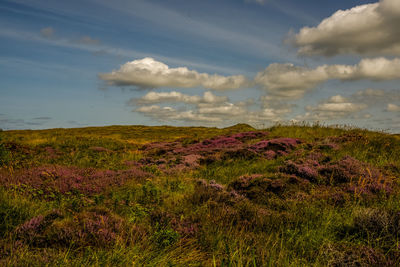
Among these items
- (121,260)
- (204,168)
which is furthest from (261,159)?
(121,260)

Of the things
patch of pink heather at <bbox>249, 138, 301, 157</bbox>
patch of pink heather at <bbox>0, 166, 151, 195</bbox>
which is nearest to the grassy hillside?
patch of pink heather at <bbox>0, 166, 151, 195</bbox>

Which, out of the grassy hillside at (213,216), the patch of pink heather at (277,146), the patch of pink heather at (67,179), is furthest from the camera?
the patch of pink heather at (277,146)

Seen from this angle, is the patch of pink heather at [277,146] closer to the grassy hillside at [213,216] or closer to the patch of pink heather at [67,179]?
the grassy hillside at [213,216]

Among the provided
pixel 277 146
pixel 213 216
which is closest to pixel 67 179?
pixel 213 216

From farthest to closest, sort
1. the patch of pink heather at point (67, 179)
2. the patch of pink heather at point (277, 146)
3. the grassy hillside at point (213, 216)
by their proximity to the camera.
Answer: the patch of pink heather at point (277, 146) → the patch of pink heather at point (67, 179) → the grassy hillside at point (213, 216)

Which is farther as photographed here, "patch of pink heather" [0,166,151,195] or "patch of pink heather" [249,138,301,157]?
"patch of pink heather" [249,138,301,157]

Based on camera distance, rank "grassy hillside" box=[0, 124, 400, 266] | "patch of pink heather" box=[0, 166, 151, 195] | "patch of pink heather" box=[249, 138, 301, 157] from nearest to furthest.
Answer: "grassy hillside" box=[0, 124, 400, 266], "patch of pink heather" box=[0, 166, 151, 195], "patch of pink heather" box=[249, 138, 301, 157]

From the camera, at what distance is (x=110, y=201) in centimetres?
622

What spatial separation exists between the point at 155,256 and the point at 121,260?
547 mm

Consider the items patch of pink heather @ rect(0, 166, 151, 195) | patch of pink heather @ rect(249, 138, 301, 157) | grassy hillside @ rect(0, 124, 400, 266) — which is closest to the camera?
grassy hillside @ rect(0, 124, 400, 266)

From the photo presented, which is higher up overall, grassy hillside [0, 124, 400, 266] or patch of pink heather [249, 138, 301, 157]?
A: patch of pink heather [249, 138, 301, 157]

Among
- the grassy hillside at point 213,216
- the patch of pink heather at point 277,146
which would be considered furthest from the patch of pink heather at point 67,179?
the patch of pink heather at point 277,146

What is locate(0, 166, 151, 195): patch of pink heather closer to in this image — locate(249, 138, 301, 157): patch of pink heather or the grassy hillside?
the grassy hillside

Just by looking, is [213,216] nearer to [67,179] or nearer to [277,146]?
[67,179]
